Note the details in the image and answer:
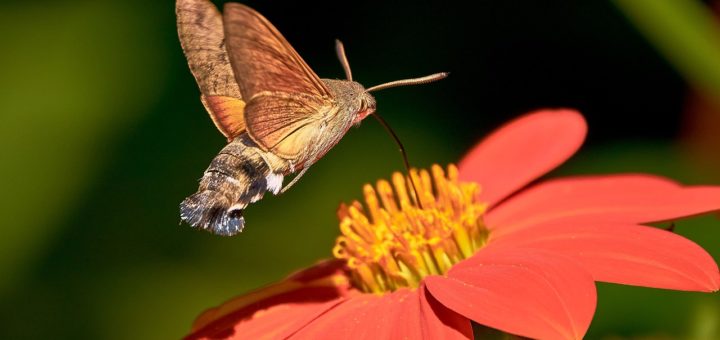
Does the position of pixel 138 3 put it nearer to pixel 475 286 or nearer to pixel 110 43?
pixel 110 43

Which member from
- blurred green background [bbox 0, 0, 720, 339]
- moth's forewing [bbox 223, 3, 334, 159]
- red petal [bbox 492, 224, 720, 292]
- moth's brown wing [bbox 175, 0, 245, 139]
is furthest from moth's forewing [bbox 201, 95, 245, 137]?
blurred green background [bbox 0, 0, 720, 339]

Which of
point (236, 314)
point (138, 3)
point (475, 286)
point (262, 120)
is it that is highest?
point (138, 3)

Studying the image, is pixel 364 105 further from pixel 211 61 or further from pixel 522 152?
pixel 522 152

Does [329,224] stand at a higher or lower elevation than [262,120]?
lower

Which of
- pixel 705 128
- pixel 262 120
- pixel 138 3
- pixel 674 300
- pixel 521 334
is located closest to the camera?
pixel 521 334

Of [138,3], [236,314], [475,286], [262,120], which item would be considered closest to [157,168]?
[138,3]

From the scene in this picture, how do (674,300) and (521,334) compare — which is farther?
(674,300)

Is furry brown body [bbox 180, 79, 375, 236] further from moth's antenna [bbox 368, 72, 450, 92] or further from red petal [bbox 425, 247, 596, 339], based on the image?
red petal [bbox 425, 247, 596, 339]

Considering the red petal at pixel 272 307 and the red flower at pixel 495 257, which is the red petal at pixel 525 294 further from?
the red petal at pixel 272 307

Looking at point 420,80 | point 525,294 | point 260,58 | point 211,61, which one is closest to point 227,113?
point 211,61
